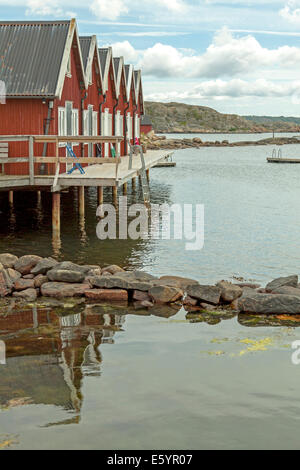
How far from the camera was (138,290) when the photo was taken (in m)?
13.5

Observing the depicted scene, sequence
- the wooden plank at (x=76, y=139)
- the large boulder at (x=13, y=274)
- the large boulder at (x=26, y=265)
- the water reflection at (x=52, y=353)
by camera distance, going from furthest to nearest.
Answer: the wooden plank at (x=76, y=139)
the large boulder at (x=26, y=265)
the large boulder at (x=13, y=274)
the water reflection at (x=52, y=353)

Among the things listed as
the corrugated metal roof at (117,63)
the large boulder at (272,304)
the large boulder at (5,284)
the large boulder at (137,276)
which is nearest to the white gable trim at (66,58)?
the large boulder at (137,276)

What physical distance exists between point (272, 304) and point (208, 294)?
1.38 meters

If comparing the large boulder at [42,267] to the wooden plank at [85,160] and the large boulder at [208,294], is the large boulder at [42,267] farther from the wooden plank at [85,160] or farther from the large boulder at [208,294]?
the wooden plank at [85,160]

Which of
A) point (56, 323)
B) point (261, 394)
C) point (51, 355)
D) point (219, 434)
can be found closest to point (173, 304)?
point (56, 323)

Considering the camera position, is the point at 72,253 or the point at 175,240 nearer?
the point at 72,253

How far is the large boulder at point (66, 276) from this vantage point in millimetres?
14203

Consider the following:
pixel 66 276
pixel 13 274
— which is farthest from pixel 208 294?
pixel 13 274

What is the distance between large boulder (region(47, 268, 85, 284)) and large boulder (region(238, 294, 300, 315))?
12.5 feet

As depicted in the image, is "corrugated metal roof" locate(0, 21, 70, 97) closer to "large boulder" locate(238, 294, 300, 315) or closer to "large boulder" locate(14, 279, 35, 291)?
"large boulder" locate(14, 279, 35, 291)

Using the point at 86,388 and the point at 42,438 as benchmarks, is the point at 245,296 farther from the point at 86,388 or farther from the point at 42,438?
the point at 42,438

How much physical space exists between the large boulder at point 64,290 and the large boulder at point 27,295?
0.87ft

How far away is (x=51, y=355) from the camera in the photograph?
9648 mm
